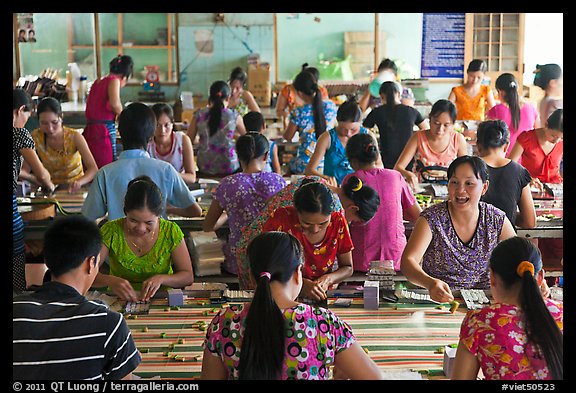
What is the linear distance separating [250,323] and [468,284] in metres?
1.55

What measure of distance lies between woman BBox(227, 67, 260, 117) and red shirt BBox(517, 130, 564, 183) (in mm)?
3065

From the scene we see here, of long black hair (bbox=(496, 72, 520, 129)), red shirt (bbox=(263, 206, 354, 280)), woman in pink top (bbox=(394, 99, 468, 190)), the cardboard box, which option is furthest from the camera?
the cardboard box

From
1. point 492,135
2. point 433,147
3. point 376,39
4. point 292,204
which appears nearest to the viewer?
point 292,204

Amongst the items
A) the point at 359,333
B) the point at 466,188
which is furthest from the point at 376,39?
the point at 359,333

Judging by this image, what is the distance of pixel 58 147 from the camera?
5406 millimetres

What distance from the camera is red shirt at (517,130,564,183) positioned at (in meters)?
5.25

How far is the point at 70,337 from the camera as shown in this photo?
7.55ft

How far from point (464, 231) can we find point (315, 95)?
3104 mm

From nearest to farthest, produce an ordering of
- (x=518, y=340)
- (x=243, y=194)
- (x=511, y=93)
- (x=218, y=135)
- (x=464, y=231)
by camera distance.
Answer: (x=518, y=340) < (x=464, y=231) < (x=243, y=194) < (x=218, y=135) < (x=511, y=93)

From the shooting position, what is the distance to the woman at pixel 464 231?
11.7ft


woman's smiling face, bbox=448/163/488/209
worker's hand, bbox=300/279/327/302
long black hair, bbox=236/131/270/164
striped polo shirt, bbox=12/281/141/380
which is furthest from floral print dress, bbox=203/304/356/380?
long black hair, bbox=236/131/270/164

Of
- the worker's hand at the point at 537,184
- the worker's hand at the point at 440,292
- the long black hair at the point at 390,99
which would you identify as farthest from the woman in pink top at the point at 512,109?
the worker's hand at the point at 440,292

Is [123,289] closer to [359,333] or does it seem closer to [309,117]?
[359,333]

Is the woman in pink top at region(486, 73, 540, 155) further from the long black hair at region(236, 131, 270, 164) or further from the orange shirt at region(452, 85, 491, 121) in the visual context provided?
the long black hair at region(236, 131, 270, 164)
